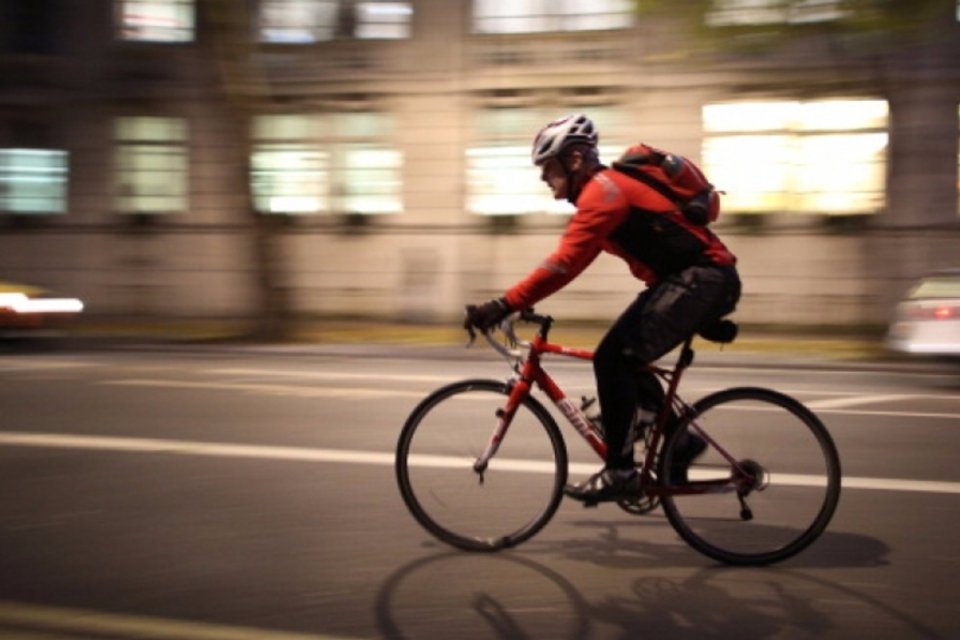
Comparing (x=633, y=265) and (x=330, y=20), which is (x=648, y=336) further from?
(x=330, y=20)

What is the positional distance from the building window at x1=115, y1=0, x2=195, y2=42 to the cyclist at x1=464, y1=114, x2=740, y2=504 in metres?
20.6

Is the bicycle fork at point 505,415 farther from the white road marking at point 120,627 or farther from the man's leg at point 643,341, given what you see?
the white road marking at point 120,627

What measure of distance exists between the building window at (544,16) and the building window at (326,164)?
2716mm

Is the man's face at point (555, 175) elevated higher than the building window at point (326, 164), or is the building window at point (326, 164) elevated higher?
the man's face at point (555, 175)

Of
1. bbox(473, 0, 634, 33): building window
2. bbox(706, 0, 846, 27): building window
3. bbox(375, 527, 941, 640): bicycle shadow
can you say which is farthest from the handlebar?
bbox(473, 0, 634, 33): building window

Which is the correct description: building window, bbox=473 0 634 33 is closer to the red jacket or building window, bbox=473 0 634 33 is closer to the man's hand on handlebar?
the red jacket

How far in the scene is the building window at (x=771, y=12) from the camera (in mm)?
14156

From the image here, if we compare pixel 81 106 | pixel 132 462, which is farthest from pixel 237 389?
pixel 81 106

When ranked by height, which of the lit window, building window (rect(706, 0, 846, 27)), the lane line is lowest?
the lane line

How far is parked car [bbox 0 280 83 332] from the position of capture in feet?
49.6

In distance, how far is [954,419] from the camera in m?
9.46

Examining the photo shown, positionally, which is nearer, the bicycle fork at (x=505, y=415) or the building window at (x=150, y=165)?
the bicycle fork at (x=505, y=415)

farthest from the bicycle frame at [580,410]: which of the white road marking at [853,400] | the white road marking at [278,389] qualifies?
the white road marking at [278,389]

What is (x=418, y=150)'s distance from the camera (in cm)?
2305
